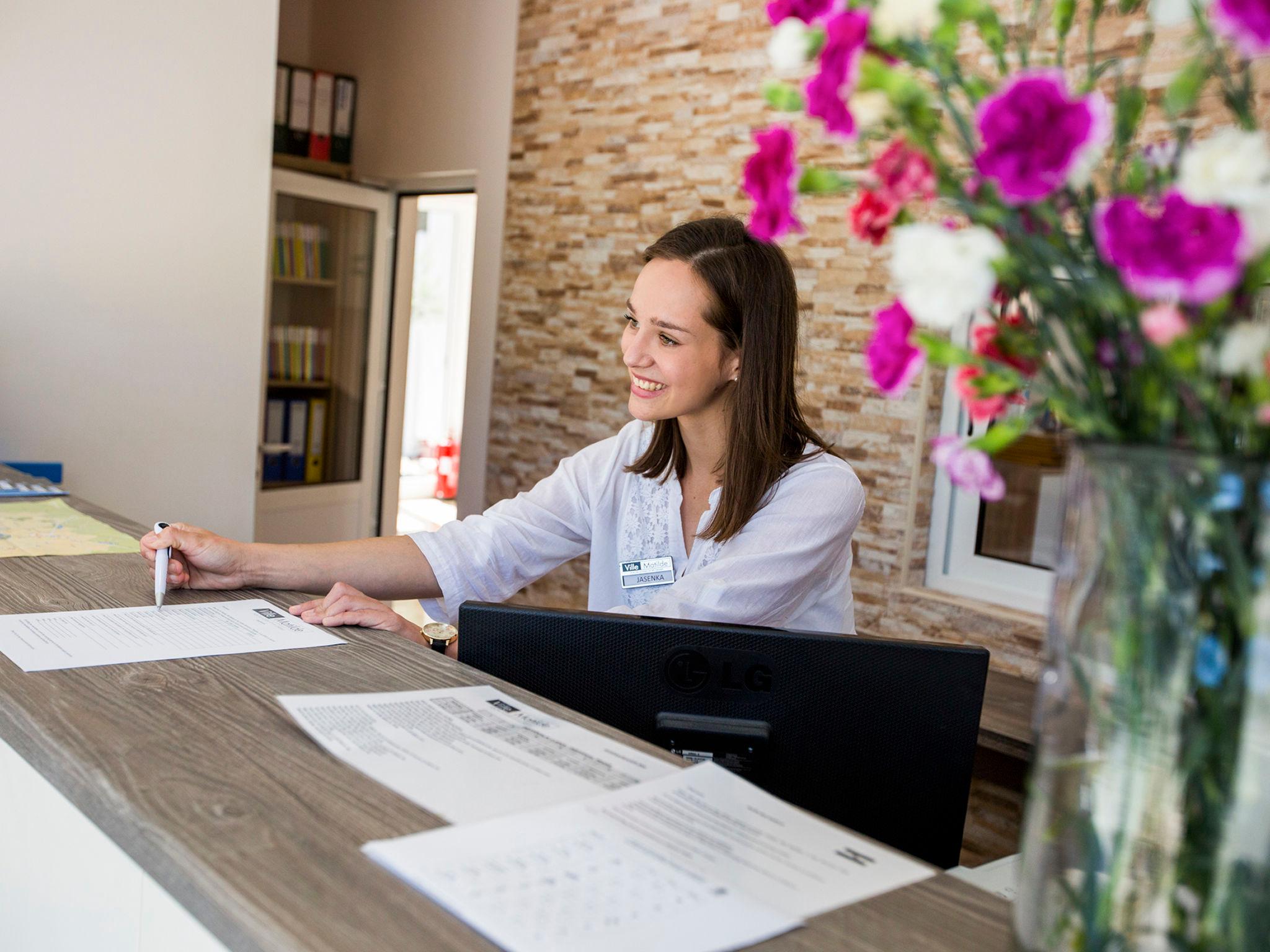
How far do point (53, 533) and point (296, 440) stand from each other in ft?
11.7

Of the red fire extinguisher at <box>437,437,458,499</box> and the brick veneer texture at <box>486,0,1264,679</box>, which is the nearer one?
the brick veneer texture at <box>486,0,1264,679</box>

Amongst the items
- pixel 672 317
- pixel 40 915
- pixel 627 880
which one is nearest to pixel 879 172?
pixel 627 880

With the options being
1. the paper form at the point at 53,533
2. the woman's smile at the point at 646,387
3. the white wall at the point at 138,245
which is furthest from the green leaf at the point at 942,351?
the white wall at the point at 138,245

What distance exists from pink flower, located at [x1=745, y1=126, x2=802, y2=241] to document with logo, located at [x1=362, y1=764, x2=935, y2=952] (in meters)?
0.43

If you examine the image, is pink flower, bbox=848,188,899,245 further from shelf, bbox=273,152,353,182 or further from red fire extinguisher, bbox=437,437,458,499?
red fire extinguisher, bbox=437,437,458,499

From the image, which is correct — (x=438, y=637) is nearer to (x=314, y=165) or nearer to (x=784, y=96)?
(x=784, y=96)

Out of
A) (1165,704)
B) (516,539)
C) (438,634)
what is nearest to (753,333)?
(516,539)

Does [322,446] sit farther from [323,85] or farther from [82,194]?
[82,194]

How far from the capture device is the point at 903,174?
60 cm

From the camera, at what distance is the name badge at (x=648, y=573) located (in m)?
1.95

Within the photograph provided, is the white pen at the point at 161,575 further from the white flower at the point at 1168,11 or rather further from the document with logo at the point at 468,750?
the white flower at the point at 1168,11

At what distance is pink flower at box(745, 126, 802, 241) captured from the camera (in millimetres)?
611

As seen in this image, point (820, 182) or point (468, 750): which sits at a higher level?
point (820, 182)

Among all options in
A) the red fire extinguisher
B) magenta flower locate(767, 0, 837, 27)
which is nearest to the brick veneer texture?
magenta flower locate(767, 0, 837, 27)
